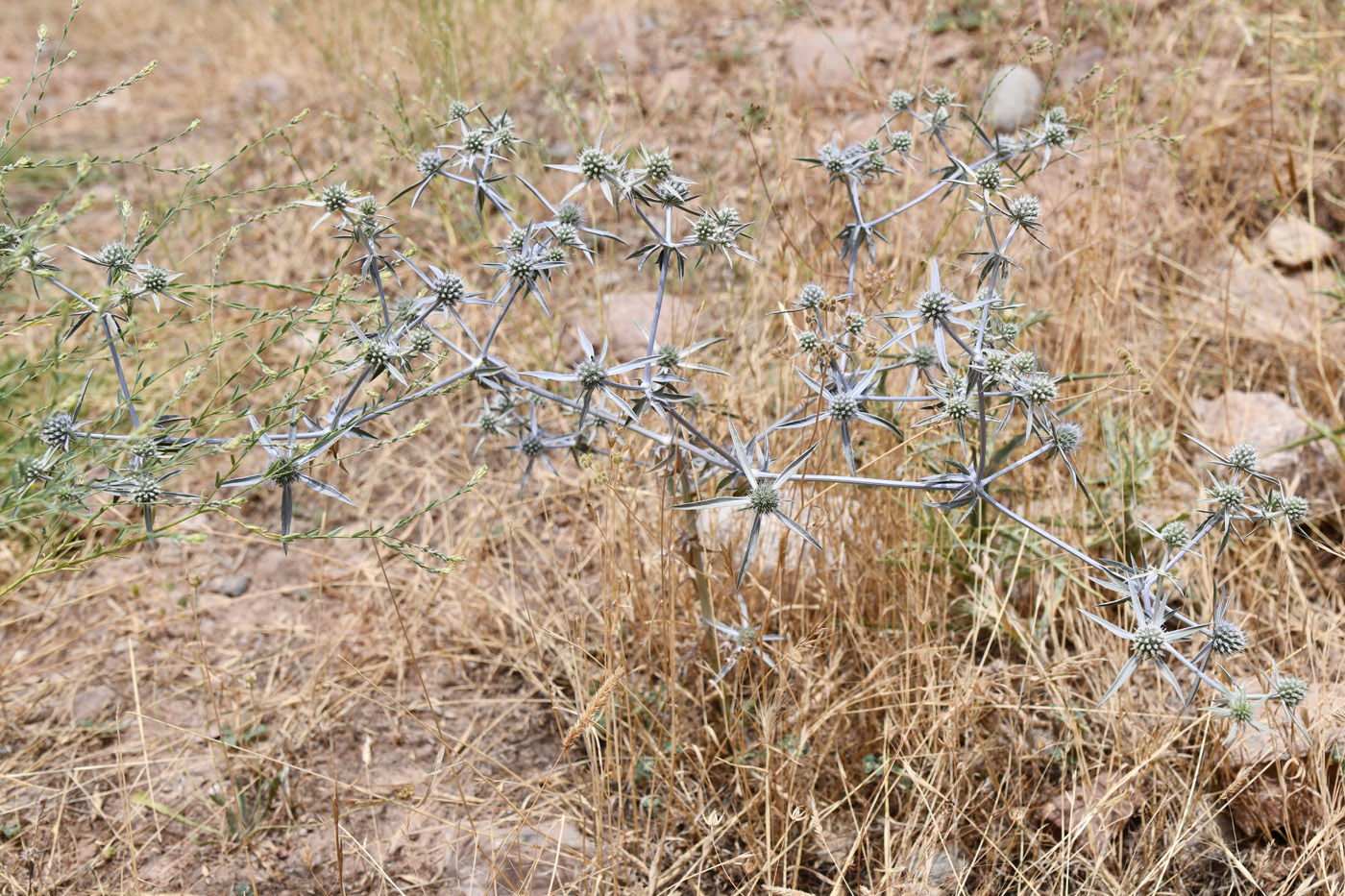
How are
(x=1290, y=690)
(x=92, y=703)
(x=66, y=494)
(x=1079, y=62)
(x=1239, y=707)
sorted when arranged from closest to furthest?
(x=66, y=494)
(x=1239, y=707)
(x=1290, y=690)
(x=92, y=703)
(x=1079, y=62)

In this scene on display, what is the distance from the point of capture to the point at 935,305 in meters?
1.94

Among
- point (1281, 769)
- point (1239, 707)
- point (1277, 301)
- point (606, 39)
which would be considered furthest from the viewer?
point (606, 39)

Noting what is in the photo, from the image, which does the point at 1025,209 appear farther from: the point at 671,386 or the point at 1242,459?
the point at 671,386

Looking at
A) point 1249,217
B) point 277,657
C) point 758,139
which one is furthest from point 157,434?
point 1249,217

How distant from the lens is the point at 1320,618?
256 centimetres

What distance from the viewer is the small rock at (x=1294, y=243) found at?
355 cm

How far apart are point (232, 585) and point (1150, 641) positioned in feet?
9.01

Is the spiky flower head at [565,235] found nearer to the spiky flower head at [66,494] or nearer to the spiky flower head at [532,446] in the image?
the spiky flower head at [532,446]

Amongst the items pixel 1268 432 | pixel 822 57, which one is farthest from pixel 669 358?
pixel 822 57

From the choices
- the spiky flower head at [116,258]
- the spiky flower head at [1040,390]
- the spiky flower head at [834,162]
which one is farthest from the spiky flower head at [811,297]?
the spiky flower head at [116,258]

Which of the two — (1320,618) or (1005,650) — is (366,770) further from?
(1320,618)

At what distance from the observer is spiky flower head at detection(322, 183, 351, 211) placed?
6.36 ft

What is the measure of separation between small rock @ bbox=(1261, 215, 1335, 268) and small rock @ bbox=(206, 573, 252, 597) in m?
3.85

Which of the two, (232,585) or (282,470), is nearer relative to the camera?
(282,470)
